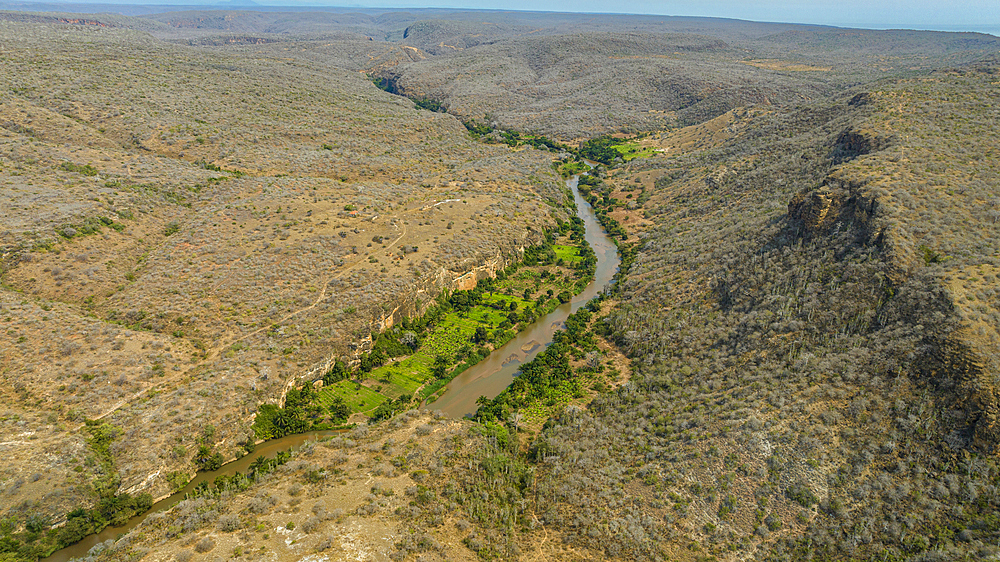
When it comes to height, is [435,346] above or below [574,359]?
below

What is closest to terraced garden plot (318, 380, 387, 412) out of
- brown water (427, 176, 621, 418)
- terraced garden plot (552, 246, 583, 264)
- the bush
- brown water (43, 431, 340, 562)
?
brown water (43, 431, 340, 562)

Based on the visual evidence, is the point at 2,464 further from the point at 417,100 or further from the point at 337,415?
the point at 417,100

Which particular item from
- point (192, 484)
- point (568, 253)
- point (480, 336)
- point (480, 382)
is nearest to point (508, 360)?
point (480, 336)

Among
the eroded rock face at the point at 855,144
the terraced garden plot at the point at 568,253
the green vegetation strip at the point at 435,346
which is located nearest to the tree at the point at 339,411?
the green vegetation strip at the point at 435,346

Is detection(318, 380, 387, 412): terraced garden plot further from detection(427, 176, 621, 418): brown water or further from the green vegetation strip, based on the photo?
detection(427, 176, 621, 418): brown water

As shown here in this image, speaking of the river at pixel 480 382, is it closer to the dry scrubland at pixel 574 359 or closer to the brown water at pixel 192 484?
the brown water at pixel 192 484

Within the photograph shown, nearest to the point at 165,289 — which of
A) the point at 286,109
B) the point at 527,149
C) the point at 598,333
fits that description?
the point at 598,333

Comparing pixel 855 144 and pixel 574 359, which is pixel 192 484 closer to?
pixel 574 359
